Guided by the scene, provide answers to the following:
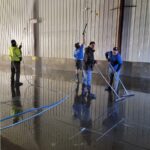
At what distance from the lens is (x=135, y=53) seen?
27.9 feet

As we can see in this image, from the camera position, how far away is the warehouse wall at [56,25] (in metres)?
9.07

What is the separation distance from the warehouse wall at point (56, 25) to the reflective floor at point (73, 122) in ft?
13.9

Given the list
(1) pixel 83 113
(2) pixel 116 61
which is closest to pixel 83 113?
(1) pixel 83 113

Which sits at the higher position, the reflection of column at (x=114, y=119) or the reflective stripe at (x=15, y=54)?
the reflective stripe at (x=15, y=54)

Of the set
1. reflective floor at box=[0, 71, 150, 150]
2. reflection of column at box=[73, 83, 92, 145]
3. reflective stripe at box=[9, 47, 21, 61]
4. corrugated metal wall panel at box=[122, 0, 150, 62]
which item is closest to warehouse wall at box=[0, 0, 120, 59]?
corrugated metal wall panel at box=[122, 0, 150, 62]

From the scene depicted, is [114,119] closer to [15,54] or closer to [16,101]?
[16,101]

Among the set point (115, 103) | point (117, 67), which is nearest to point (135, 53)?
point (117, 67)

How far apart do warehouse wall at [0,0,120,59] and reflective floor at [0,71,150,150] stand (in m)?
4.23

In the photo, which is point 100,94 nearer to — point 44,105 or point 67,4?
point 44,105

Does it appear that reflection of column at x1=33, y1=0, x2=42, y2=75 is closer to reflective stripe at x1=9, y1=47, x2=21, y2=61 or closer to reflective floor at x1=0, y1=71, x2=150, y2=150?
reflective stripe at x1=9, y1=47, x2=21, y2=61

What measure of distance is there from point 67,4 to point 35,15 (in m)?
2.30

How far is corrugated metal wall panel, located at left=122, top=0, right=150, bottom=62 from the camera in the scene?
8055 millimetres

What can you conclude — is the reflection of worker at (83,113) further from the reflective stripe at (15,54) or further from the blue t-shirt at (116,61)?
the reflective stripe at (15,54)

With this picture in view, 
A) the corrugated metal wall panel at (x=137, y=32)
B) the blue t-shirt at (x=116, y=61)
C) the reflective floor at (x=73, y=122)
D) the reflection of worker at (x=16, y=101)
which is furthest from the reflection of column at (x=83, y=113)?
the corrugated metal wall panel at (x=137, y=32)
